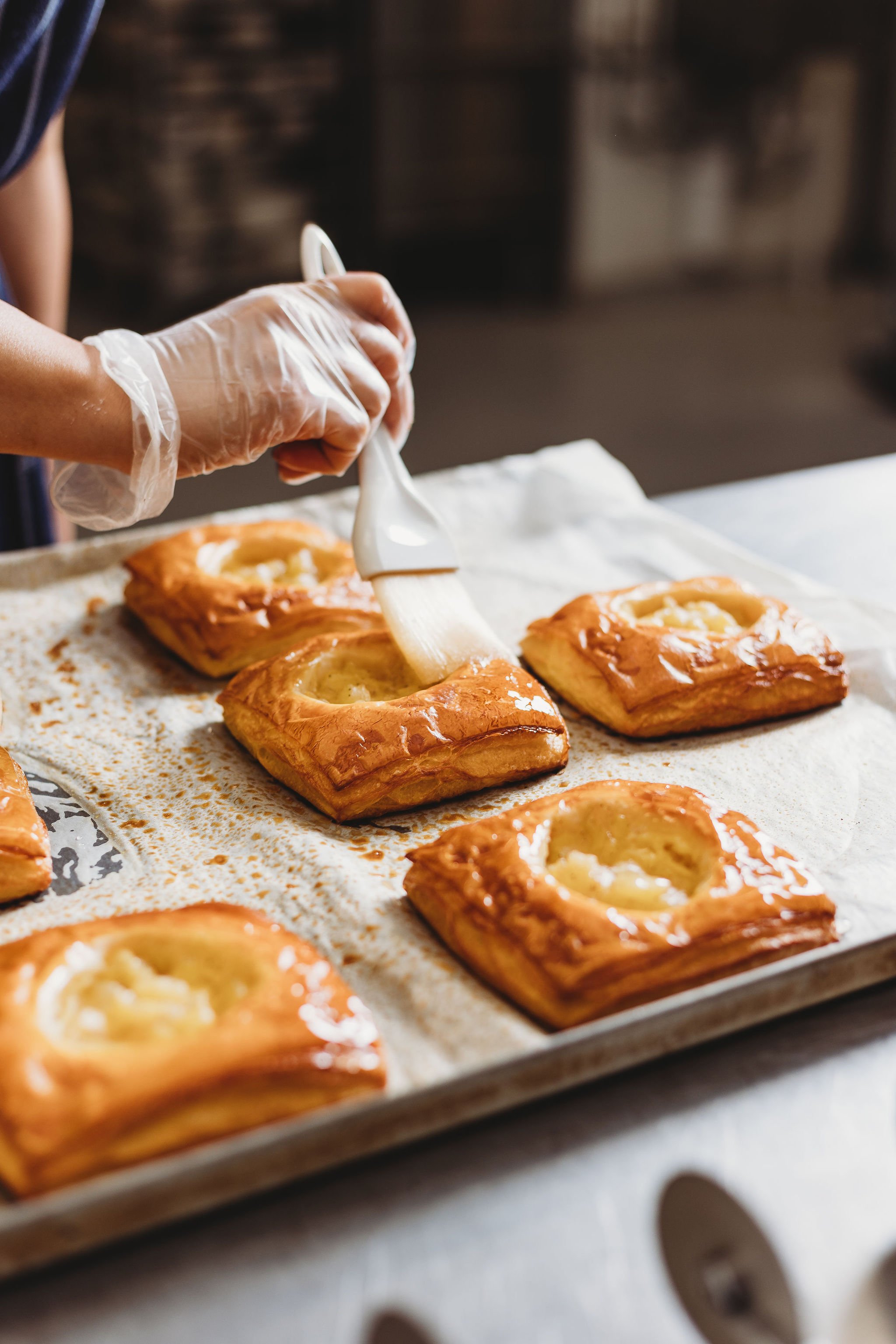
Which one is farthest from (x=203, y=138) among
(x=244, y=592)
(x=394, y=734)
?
(x=394, y=734)

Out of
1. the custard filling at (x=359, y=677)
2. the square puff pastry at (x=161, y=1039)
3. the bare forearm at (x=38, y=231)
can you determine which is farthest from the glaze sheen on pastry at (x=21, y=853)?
the bare forearm at (x=38, y=231)

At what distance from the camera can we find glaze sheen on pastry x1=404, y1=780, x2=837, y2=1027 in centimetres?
128

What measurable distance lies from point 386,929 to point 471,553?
1.21m

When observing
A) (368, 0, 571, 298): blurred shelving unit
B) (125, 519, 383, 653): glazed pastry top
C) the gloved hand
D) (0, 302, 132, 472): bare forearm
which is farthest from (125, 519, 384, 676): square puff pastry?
(368, 0, 571, 298): blurred shelving unit

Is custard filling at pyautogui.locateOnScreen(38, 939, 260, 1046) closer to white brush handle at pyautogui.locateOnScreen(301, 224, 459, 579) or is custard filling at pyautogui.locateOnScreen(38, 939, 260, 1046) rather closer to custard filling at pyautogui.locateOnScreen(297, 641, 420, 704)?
custard filling at pyautogui.locateOnScreen(297, 641, 420, 704)

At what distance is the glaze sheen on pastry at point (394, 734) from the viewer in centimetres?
172

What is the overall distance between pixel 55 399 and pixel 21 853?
0.64m

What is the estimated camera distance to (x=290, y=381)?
1.87m

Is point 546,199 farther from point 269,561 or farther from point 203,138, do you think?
point 269,561

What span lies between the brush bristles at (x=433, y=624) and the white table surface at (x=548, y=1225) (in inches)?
31.9

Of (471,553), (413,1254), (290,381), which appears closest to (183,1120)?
(413,1254)

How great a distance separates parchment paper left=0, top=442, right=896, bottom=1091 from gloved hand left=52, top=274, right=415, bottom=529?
0.32 meters

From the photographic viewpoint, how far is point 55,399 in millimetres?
1705

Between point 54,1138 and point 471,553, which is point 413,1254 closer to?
point 54,1138
